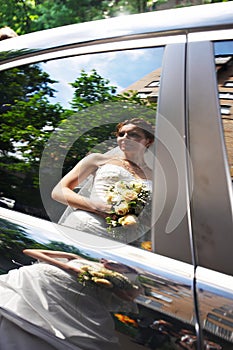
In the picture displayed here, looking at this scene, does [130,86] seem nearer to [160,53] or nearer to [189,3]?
[160,53]

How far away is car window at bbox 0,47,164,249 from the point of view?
61.7 inches

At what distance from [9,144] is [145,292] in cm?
86

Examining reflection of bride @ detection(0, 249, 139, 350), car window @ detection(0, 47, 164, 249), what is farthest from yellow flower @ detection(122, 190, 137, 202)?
reflection of bride @ detection(0, 249, 139, 350)

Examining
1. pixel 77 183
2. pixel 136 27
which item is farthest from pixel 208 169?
pixel 136 27

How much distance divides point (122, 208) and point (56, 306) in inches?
14.6

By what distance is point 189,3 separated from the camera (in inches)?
330

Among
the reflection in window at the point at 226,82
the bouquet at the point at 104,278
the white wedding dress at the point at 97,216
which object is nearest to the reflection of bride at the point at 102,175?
the white wedding dress at the point at 97,216

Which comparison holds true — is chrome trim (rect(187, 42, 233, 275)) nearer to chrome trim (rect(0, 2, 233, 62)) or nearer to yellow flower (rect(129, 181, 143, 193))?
chrome trim (rect(0, 2, 233, 62))

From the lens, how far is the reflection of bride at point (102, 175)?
153 cm

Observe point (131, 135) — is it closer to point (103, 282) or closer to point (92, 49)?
point (92, 49)

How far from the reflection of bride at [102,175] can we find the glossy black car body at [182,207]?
0.04 meters

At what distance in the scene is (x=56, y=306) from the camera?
59.6 inches

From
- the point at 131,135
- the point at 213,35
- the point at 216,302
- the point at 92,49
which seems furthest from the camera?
the point at 92,49

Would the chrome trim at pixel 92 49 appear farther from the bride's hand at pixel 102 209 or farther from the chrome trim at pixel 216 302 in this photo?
the chrome trim at pixel 216 302
